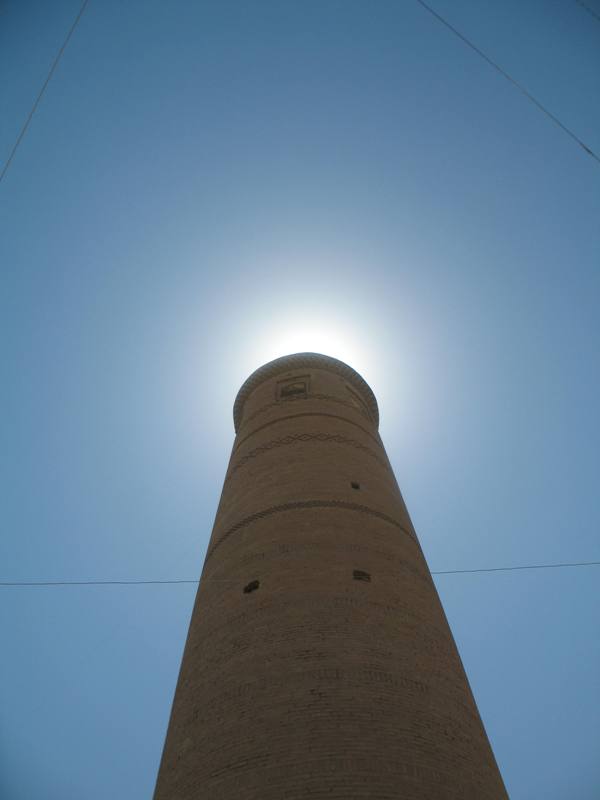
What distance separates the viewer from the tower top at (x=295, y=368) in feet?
36.6

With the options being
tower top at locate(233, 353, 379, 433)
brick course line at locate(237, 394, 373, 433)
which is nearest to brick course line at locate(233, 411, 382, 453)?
brick course line at locate(237, 394, 373, 433)

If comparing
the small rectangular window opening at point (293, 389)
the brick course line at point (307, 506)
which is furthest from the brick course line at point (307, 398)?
the brick course line at point (307, 506)

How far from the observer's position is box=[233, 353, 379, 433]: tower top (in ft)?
36.6

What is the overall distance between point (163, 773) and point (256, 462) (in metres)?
4.24

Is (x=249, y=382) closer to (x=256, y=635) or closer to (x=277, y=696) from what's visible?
(x=256, y=635)

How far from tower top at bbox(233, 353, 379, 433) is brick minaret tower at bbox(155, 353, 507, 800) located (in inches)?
127

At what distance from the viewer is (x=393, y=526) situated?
709 centimetres

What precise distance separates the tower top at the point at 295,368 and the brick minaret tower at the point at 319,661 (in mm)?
3224

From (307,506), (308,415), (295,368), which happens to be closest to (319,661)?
(307,506)

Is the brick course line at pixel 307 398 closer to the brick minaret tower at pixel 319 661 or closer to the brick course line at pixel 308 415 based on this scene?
the brick course line at pixel 308 415

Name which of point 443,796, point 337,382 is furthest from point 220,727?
point 337,382

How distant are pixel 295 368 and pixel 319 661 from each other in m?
6.96

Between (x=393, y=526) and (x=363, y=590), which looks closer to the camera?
(x=363, y=590)

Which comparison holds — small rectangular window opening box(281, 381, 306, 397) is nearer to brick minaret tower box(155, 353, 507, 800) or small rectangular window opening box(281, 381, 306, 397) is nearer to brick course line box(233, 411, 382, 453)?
brick course line box(233, 411, 382, 453)
